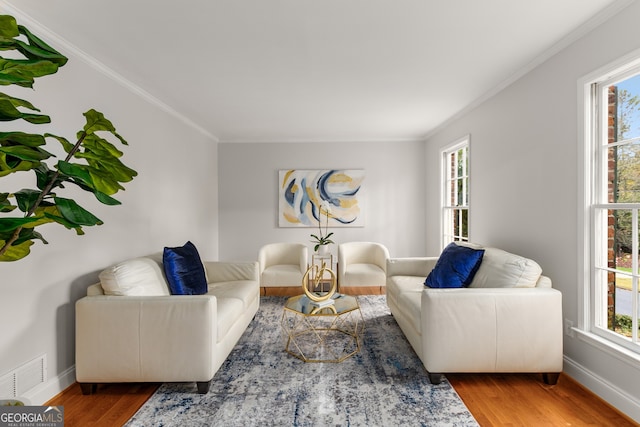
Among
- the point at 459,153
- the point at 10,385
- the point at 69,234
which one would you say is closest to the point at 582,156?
the point at 459,153

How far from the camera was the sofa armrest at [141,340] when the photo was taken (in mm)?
2303

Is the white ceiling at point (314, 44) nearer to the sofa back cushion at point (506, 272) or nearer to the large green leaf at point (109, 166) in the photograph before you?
the large green leaf at point (109, 166)

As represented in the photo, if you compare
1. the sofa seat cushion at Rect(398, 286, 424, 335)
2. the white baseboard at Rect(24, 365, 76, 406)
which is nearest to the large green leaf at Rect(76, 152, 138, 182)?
the white baseboard at Rect(24, 365, 76, 406)

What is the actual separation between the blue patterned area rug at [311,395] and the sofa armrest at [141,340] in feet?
0.69

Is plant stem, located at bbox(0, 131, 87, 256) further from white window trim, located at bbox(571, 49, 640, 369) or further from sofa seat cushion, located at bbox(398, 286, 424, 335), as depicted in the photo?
white window trim, located at bbox(571, 49, 640, 369)

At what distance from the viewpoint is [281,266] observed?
501 centimetres

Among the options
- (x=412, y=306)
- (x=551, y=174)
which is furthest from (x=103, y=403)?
(x=551, y=174)

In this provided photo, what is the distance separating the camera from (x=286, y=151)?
5.99 meters

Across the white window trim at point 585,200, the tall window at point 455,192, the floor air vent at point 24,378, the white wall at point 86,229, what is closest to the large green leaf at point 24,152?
the white wall at point 86,229

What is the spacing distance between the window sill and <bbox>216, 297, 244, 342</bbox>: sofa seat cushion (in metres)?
2.58

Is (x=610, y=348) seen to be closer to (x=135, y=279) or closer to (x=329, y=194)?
(x=135, y=279)

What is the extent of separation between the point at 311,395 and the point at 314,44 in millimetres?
2487

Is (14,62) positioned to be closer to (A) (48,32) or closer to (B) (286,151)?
(A) (48,32)

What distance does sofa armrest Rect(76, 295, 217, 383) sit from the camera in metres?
2.30
